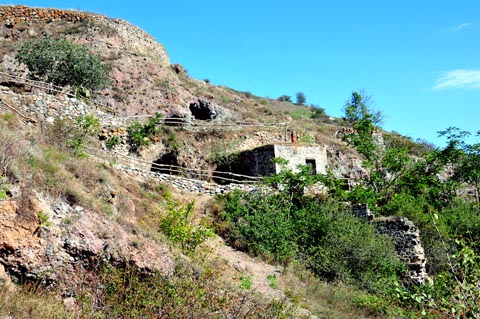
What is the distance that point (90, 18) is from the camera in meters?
33.7

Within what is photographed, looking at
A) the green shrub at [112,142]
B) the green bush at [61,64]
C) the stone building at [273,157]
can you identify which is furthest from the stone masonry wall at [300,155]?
the green bush at [61,64]

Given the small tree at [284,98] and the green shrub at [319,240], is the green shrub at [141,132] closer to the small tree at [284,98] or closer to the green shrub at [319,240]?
the green shrub at [319,240]

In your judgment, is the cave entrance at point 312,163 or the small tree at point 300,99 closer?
the cave entrance at point 312,163

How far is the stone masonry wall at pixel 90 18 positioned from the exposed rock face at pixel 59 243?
27176 millimetres

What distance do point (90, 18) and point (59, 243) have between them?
29.4 metres

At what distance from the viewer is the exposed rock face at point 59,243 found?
7.86 m

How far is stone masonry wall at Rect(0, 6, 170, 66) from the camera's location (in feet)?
106

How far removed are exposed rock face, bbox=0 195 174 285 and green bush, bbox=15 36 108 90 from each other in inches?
637

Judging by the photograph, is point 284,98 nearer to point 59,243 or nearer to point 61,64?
point 61,64

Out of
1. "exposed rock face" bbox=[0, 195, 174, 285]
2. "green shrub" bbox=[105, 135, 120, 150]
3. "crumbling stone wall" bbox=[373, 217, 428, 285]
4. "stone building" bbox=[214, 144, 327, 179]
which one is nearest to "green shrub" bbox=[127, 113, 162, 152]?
"green shrub" bbox=[105, 135, 120, 150]

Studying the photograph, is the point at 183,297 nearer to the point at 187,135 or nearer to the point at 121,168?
the point at 121,168

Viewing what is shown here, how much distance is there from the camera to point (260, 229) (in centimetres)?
1672

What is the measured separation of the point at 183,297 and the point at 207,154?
16.9m

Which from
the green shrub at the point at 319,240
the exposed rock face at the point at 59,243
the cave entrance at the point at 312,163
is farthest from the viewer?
the cave entrance at the point at 312,163
